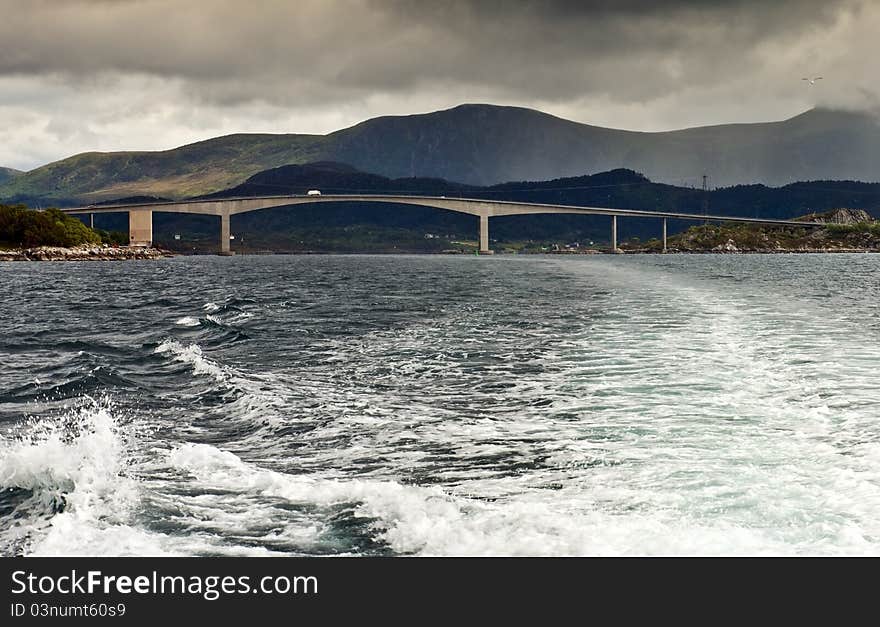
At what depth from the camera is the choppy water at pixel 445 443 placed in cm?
930

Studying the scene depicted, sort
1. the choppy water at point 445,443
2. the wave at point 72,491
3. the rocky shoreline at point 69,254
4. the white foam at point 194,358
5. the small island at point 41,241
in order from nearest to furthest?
the wave at point 72,491 → the choppy water at point 445,443 → the white foam at point 194,358 → the rocky shoreline at point 69,254 → the small island at point 41,241

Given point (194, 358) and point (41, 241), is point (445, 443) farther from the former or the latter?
point (41, 241)

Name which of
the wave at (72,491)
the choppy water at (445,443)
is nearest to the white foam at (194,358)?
the choppy water at (445,443)

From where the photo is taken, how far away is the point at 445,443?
13.7 meters

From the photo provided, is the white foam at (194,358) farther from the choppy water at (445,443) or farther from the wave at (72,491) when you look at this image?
the wave at (72,491)

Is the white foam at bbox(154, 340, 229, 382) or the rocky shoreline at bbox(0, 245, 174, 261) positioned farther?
the rocky shoreline at bbox(0, 245, 174, 261)

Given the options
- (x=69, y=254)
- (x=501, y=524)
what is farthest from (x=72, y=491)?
(x=69, y=254)

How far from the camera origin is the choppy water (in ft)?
30.5

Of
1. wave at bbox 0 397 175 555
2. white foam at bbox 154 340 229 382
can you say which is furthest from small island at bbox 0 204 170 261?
wave at bbox 0 397 175 555

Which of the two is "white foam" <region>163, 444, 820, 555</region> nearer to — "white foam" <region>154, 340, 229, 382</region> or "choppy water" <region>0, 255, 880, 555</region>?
"choppy water" <region>0, 255, 880, 555</region>

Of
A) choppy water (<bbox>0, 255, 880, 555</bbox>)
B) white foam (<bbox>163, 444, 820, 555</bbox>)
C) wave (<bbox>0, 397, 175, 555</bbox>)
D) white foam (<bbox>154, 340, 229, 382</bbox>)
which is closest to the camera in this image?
white foam (<bbox>163, 444, 820, 555</bbox>)

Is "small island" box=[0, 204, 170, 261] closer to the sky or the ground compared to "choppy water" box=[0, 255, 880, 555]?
closer to the sky

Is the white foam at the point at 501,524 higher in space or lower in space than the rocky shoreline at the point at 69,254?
lower
